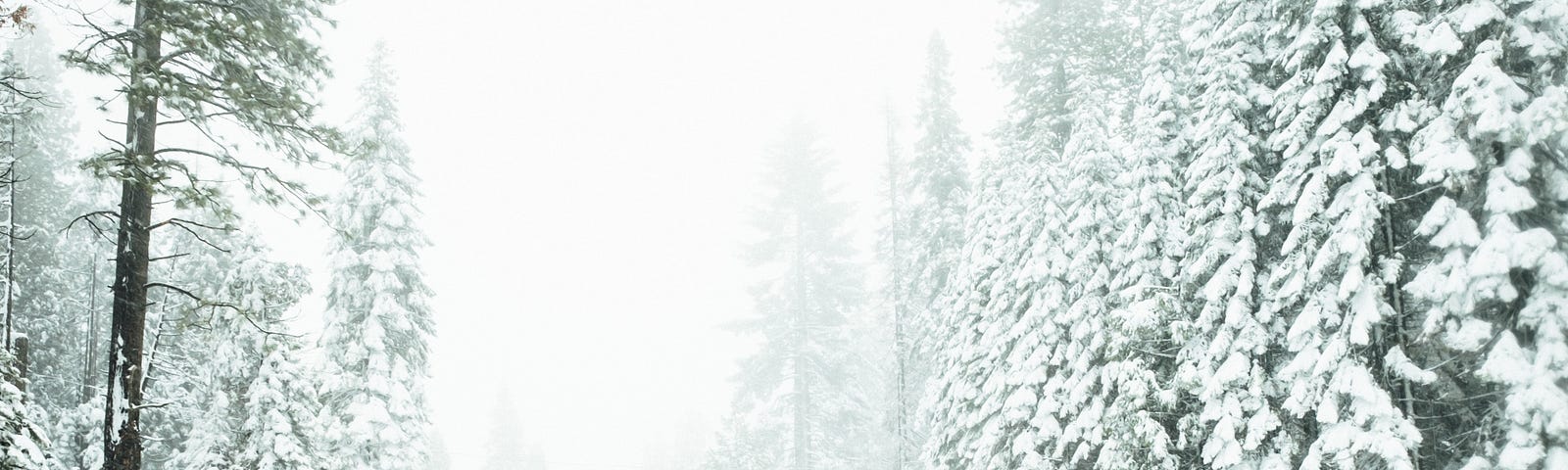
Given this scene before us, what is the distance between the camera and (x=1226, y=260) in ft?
41.1

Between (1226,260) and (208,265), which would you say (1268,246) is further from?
(208,265)

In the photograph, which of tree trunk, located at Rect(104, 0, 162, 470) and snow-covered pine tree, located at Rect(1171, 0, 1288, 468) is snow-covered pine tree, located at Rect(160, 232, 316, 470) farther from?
snow-covered pine tree, located at Rect(1171, 0, 1288, 468)

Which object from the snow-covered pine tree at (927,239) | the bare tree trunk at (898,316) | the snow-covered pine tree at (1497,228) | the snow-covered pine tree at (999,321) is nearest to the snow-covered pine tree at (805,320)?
the bare tree trunk at (898,316)

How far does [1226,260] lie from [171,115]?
14093 millimetres

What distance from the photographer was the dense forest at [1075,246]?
29.7ft

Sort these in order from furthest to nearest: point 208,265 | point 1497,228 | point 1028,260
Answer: point 208,265
point 1028,260
point 1497,228

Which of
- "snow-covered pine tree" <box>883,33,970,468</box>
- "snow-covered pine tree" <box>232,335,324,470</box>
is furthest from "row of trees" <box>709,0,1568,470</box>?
"snow-covered pine tree" <box>232,335,324,470</box>

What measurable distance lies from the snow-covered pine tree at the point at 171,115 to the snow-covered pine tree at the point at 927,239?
59.3 ft

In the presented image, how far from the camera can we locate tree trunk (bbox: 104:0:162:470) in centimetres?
920

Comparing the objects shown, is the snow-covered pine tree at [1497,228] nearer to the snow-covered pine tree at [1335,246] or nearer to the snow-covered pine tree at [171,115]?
the snow-covered pine tree at [1335,246]

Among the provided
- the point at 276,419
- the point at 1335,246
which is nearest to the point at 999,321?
the point at 1335,246

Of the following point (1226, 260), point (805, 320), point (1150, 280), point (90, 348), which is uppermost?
point (1226, 260)

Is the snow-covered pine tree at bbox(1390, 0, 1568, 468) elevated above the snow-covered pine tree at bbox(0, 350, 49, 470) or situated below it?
above

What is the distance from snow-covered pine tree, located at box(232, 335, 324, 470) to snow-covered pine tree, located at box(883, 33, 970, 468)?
16024 mm
